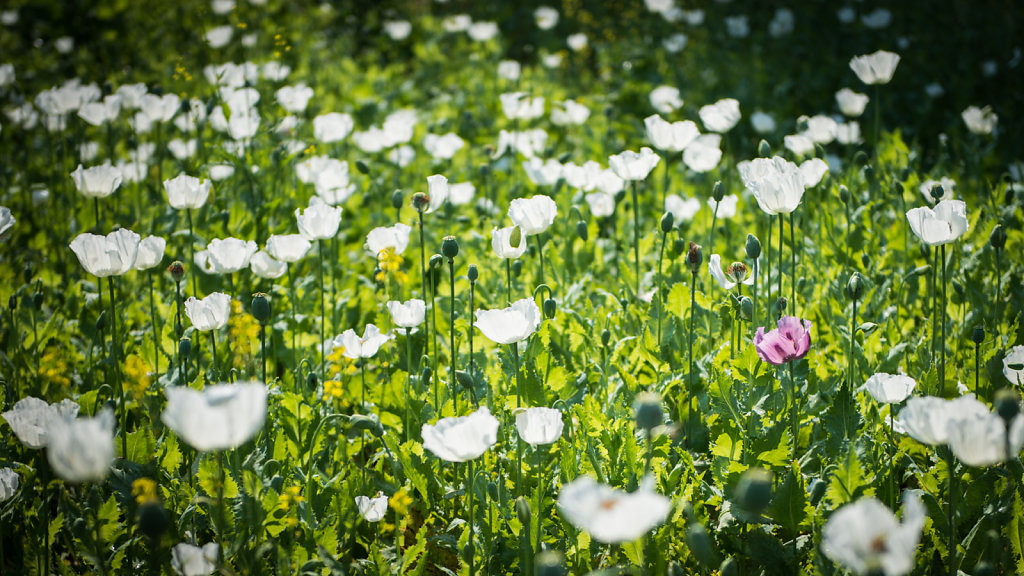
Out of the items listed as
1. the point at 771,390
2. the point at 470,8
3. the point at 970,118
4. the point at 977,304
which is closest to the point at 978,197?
the point at 970,118

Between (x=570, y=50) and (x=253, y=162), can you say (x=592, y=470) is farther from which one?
(x=570, y=50)

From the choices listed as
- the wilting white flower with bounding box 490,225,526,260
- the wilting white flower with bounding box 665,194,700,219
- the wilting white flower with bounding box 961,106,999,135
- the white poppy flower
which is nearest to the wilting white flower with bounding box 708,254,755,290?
the wilting white flower with bounding box 490,225,526,260

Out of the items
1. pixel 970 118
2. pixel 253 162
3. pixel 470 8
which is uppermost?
pixel 470 8

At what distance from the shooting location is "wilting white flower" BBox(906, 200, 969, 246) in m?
1.91

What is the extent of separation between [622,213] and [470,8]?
17.1ft

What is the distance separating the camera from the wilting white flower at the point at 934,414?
1313 mm

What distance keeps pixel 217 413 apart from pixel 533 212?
4.20 feet

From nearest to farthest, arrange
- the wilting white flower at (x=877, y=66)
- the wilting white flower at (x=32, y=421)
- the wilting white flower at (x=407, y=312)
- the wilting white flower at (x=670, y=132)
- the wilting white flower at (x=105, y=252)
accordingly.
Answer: the wilting white flower at (x=32, y=421), the wilting white flower at (x=105, y=252), the wilting white flower at (x=407, y=312), the wilting white flower at (x=670, y=132), the wilting white flower at (x=877, y=66)

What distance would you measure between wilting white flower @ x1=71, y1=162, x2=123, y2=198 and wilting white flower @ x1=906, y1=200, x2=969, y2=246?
231cm

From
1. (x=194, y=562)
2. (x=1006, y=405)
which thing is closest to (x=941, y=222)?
(x=1006, y=405)

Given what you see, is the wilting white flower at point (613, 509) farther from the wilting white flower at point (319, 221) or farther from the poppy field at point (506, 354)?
the wilting white flower at point (319, 221)

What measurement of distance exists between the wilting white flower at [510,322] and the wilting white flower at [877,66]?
6.46 feet

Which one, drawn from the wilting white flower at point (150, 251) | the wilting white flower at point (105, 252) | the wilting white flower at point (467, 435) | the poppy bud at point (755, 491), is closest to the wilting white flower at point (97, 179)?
the wilting white flower at point (150, 251)

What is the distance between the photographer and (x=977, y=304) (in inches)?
103
